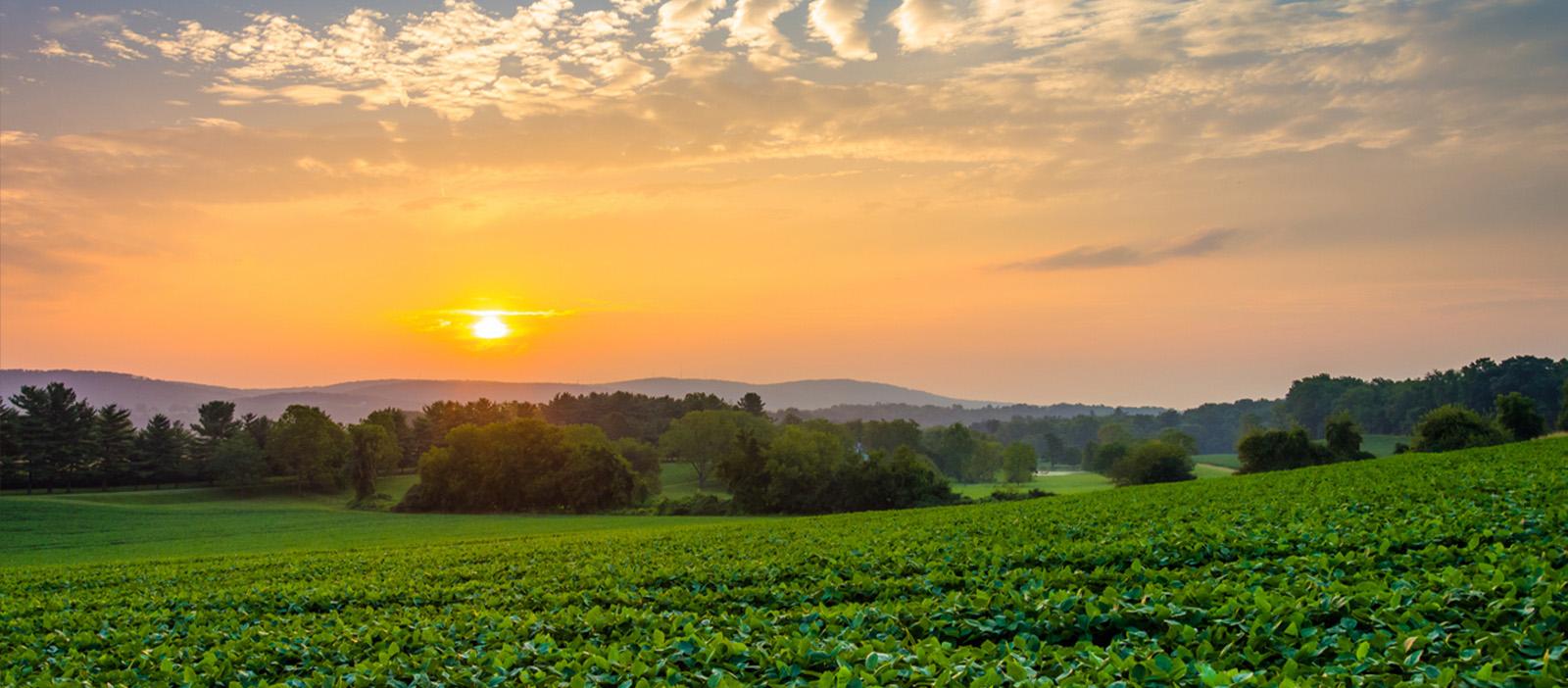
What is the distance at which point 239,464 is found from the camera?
320 feet

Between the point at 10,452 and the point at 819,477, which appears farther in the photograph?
the point at 10,452

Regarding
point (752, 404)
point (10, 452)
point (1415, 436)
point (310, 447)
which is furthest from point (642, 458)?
point (1415, 436)

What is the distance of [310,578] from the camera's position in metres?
24.6

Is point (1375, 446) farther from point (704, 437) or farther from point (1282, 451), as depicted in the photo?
point (704, 437)

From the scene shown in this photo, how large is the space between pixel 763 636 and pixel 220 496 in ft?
349

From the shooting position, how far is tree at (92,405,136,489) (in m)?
97.0

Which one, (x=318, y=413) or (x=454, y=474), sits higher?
(x=318, y=413)

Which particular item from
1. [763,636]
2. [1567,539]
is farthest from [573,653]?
[1567,539]

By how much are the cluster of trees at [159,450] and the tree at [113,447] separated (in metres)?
0.09

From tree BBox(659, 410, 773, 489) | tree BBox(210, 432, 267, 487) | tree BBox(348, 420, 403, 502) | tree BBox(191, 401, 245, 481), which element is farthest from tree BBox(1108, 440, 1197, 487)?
tree BBox(191, 401, 245, 481)

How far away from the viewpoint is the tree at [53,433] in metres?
92.3

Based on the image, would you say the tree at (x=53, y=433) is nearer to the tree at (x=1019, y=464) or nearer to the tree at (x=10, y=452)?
the tree at (x=10, y=452)

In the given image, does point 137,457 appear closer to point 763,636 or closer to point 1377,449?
point 763,636

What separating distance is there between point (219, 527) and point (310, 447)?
32496 mm
